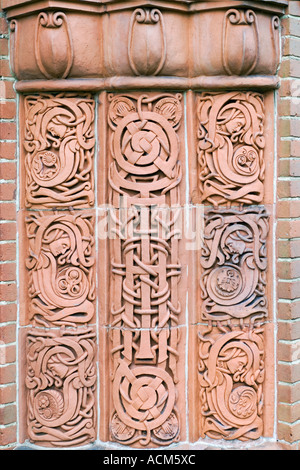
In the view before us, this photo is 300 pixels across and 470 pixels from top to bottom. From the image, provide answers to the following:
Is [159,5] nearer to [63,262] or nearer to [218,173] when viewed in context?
[218,173]

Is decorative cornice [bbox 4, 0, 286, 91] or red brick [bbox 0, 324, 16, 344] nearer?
decorative cornice [bbox 4, 0, 286, 91]

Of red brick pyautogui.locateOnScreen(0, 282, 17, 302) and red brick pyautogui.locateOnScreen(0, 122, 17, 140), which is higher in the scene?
red brick pyautogui.locateOnScreen(0, 122, 17, 140)

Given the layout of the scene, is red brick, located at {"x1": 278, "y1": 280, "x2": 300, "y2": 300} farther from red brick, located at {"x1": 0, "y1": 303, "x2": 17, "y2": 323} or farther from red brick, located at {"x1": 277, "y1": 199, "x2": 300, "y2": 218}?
red brick, located at {"x1": 0, "y1": 303, "x2": 17, "y2": 323}

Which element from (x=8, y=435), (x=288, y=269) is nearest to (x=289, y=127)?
(x=288, y=269)

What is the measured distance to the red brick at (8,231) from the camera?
2.35 metres

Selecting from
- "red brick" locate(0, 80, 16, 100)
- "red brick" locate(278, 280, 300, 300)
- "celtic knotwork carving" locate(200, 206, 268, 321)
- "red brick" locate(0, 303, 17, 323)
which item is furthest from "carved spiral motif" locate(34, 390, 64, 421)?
"red brick" locate(0, 80, 16, 100)

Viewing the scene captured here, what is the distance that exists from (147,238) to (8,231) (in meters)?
0.66

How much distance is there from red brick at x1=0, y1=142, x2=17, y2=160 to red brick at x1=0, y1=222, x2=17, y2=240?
314 mm

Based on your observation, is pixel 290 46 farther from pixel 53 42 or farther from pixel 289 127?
pixel 53 42

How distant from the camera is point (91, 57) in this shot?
2.29m

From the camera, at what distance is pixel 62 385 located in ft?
7.76

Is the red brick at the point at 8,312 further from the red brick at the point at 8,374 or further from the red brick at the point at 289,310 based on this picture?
the red brick at the point at 289,310

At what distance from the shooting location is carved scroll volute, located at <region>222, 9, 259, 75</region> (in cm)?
223

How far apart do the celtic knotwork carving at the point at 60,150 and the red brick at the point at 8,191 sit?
0.25 ft
